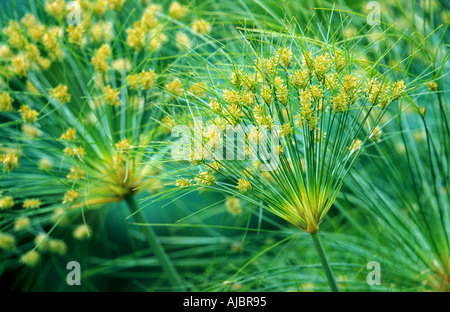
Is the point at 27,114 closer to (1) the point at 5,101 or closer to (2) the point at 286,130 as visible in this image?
(1) the point at 5,101

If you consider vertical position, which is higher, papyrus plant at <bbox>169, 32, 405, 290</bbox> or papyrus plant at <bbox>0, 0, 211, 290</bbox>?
papyrus plant at <bbox>0, 0, 211, 290</bbox>

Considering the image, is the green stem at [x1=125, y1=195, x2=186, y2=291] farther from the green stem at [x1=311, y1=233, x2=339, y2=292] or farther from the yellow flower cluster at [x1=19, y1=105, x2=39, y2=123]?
the green stem at [x1=311, y1=233, x2=339, y2=292]

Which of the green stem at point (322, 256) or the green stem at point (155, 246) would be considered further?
the green stem at point (155, 246)

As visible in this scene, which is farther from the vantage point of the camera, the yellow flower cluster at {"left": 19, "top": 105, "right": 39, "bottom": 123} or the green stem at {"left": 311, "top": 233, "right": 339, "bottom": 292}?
the yellow flower cluster at {"left": 19, "top": 105, "right": 39, "bottom": 123}

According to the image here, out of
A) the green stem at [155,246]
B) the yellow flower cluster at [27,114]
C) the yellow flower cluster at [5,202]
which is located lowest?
the green stem at [155,246]

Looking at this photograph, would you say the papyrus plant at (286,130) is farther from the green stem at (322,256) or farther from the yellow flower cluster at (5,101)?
the yellow flower cluster at (5,101)

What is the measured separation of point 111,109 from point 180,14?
240mm

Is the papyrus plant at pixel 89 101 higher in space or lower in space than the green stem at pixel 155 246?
higher

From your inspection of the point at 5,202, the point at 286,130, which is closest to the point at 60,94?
the point at 5,202

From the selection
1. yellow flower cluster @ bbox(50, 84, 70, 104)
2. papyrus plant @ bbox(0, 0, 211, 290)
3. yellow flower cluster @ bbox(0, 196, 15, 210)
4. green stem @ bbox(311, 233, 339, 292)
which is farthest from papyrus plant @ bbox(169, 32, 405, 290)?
yellow flower cluster @ bbox(0, 196, 15, 210)

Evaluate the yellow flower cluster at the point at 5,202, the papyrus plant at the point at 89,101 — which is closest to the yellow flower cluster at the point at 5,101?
the papyrus plant at the point at 89,101

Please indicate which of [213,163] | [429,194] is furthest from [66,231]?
[429,194]

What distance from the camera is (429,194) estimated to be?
39.8 inches
